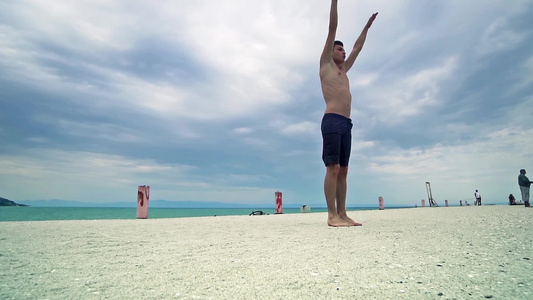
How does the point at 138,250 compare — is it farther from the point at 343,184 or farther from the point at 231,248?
the point at 343,184

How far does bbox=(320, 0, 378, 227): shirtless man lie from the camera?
3965mm

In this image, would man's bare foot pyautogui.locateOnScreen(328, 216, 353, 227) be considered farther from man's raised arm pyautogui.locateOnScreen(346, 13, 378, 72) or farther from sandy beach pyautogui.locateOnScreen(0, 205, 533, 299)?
man's raised arm pyautogui.locateOnScreen(346, 13, 378, 72)

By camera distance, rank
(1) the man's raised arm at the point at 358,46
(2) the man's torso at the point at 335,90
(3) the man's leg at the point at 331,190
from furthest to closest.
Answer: (1) the man's raised arm at the point at 358,46
(2) the man's torso at the point at 335,90
(3) the man's leg at the point at 331,190

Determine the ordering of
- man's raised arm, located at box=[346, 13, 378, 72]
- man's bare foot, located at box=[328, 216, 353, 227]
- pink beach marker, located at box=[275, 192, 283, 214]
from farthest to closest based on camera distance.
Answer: pink beach marker, located at box=[275, 192, 283, 214]
man's raised arm, located at box=[346, 13, 378, 72]
man's bare foot, located at box=[328, 216, 353, 227]

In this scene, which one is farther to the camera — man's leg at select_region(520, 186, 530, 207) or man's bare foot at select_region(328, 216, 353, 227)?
man's leg at select_region(520, 186, 530, 207)

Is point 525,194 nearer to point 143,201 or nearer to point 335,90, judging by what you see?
point 335,90

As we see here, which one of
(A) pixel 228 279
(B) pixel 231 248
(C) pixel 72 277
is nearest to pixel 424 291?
(A) pixel 228 279

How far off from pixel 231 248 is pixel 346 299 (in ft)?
4.33

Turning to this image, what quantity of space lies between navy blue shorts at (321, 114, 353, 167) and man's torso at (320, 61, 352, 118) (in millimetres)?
139

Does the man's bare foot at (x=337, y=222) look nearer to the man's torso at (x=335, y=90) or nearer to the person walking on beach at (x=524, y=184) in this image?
the man's torso at (x=335, y=90)

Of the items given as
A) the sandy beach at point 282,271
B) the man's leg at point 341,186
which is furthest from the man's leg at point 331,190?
the sandy beach at point 282,271

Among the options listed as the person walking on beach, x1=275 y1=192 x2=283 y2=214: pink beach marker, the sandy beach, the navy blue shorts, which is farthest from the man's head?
the person walking on beach

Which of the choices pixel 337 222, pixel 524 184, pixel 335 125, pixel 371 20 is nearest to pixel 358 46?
pixel 371 20

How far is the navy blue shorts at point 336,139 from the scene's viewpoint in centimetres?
400
